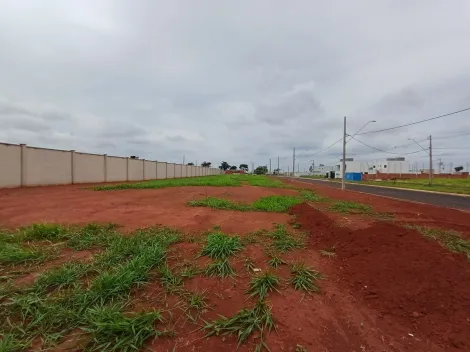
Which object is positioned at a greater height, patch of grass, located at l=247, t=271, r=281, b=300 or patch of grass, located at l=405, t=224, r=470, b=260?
patch of grass, located at l=405, t=224, r=470, b=260

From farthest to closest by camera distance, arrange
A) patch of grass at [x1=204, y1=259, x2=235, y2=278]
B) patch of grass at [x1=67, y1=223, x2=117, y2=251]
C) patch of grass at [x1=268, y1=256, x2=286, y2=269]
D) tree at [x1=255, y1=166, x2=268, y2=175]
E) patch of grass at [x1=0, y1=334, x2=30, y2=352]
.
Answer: tree at [x1=255, y1=166, x2=268, y2=175]
patch of grass at [x1=67, y1=223, x2=117, y2=251]
patch of grass at [x1=268, y1=256, x2=286, y2=269]
patch of grass at [x1=204, y1=259, x2=235, y2=278]
patch of grass at [x1=0, y1=334, x2=30, y2=352]

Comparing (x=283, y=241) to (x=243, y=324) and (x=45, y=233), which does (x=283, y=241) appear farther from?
(x=45, y=233)

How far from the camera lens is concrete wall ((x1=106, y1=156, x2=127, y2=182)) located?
3085cm

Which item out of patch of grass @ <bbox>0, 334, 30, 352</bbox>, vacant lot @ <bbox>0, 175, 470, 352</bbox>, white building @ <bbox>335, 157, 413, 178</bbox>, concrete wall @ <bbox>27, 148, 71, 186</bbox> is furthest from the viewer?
white building @ <bbox>335, 157, 413, 178</bbox>

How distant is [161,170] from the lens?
1850 inches

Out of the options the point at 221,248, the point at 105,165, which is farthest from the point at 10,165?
the point at 221,248

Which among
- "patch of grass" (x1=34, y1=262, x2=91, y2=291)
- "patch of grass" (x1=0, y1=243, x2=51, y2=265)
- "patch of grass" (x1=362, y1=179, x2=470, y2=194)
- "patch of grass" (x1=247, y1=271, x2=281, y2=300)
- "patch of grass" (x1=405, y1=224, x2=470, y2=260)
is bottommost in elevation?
"patch of grass" (x1=362, y1=179, x2=470, y2=194)

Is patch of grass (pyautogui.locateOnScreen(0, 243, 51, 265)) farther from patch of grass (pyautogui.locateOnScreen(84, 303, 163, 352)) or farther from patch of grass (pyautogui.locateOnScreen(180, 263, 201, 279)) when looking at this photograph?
patch of grass (pyautogui.locateOnScreen(180, 263, 201, 279))

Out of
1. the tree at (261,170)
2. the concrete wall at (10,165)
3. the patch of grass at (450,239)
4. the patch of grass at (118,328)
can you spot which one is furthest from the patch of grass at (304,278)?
the tree at (261,170)

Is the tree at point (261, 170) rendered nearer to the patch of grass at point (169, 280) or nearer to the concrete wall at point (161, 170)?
the concrete wall at point (161, 170)

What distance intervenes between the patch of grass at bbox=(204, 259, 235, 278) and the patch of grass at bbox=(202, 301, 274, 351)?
915mm

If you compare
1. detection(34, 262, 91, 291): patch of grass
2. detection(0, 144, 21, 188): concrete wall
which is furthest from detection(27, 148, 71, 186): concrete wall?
detection(34, 262, 91, 291): patch of grass

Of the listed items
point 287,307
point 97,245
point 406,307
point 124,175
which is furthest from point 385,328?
point 124,175

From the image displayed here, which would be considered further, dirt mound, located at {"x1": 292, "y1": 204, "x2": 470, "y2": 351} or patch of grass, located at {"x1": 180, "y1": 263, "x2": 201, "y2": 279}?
patch of grass, located at {"x1": 180, "y1": 263, "x2": 201, "y2": 279}
